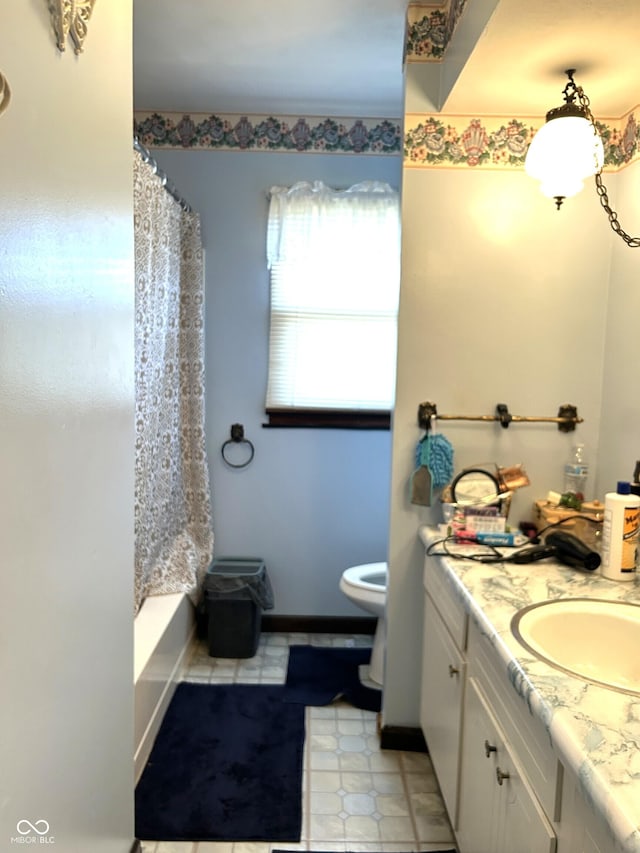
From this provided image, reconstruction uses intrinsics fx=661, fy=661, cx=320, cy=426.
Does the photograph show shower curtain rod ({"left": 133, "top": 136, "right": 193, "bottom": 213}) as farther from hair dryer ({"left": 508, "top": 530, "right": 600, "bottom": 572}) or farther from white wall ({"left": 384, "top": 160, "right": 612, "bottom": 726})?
hair dryer ({"left": 508, "top": 530, "right": 600, "bottom": 572})

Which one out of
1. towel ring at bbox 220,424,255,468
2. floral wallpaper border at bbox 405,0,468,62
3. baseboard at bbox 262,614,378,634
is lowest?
baseboard at bbox 262,614,378,634

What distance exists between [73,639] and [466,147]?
1.81m

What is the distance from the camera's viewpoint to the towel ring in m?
3.21

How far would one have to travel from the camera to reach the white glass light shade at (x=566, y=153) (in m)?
1.66

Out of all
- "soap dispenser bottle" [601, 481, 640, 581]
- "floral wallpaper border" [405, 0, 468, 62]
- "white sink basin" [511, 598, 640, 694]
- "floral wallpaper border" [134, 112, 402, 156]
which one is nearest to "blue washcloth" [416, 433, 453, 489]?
"soap dispenser bottle" [601, 481, 640, 581]

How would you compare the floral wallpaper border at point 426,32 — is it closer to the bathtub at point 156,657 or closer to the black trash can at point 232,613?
the bathtub at point 156,657

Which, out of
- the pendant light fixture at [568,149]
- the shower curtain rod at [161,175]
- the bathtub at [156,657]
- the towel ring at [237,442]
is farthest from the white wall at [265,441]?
the pendant light fixture at [568,149]

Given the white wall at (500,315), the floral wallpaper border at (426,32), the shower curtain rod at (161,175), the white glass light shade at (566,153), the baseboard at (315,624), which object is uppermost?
the floral wallpaper border at (426,32)

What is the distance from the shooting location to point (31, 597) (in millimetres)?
925

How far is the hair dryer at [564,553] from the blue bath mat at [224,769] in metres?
1.04

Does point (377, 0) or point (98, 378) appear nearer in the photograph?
point (98, 378)

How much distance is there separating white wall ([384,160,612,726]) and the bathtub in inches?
40.6

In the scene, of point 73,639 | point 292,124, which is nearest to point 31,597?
point 73,639

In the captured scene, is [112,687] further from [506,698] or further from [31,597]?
[506,698]
